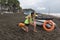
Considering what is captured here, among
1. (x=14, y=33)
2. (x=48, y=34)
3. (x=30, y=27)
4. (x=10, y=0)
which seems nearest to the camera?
(x=14, y=33)

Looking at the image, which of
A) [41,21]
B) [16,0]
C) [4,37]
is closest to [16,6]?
[16,0]

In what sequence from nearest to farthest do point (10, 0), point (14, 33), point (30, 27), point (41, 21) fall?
point (14, 33) < point (30, 27) < point (41, 21) < point (10, 0)

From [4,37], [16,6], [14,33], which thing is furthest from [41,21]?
[16,6]

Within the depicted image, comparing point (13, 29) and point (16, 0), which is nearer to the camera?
point (13, 29)

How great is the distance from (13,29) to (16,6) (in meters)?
65.0

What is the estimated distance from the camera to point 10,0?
73.4 meters

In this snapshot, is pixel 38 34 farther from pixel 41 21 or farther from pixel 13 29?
pixel 41 21

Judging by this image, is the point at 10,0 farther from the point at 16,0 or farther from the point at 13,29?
the point at 13,29

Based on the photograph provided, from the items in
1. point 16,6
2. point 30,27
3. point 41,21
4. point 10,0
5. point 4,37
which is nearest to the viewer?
point 4,37

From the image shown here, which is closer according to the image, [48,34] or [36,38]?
[36,38]

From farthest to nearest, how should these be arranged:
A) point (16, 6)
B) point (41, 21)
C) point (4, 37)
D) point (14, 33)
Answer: point (16, 6) < point (41, 21) < point (14, 33) < point (4, 37)

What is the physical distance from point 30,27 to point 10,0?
5769 centimetres

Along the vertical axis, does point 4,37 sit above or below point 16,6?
above

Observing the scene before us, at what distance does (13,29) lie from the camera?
49.7 ft
